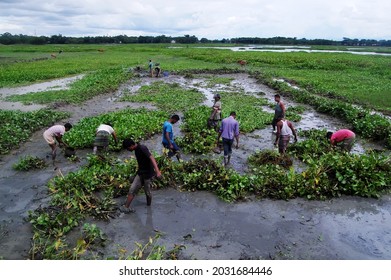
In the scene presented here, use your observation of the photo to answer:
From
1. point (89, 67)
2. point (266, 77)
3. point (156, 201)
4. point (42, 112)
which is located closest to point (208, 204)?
point (156, 201)

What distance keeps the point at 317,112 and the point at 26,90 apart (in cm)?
2089

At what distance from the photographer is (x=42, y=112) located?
16344mm

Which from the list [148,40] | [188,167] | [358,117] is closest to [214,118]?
[188,167]

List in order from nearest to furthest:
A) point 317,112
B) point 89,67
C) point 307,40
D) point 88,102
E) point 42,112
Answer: point 42,112 → point 317,112 → point 88,102 → point 89,67 → point 307,40

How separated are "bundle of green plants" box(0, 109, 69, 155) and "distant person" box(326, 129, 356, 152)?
11453 millimetres

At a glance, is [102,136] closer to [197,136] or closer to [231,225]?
[197,136]

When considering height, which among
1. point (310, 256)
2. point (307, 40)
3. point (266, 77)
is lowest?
point (310, 256)

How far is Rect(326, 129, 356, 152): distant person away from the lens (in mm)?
10508

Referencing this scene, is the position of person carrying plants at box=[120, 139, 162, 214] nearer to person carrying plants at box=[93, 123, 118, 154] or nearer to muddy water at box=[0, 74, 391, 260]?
muddy water at box=[0, 74, 391, 260]

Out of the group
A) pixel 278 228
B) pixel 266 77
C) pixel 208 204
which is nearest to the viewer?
pixel 278 228

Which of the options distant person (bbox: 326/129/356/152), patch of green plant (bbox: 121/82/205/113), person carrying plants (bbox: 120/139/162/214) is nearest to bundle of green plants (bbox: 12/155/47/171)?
person carrying plants (bbox: 120/139/162/214)

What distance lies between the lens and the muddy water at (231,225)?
21.6 feet

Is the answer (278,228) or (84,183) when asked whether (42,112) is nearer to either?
(84,183)

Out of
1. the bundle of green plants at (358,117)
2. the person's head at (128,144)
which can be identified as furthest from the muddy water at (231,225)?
the bundle of green plants at (358,117)
